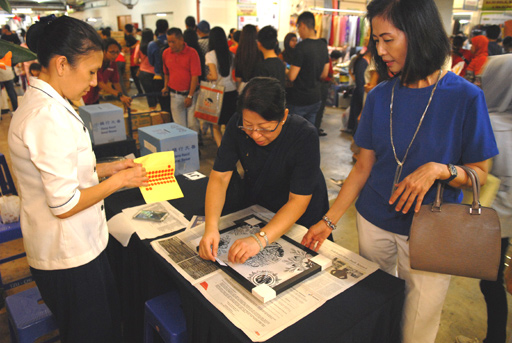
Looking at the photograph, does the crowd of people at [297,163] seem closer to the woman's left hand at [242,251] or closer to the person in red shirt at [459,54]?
the woman's left hand at [242,251]

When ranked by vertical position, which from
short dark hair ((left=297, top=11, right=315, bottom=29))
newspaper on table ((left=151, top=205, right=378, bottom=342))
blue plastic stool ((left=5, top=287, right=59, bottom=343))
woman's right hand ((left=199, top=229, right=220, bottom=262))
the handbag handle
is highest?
short dark hair ((left=297, top=11, right=315, bottom=29))

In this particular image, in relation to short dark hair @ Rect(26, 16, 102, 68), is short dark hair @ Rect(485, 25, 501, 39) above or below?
above

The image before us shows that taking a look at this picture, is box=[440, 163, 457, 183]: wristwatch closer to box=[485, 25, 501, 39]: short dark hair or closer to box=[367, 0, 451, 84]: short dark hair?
box=[367, 0, 451, 84]: short dark hair

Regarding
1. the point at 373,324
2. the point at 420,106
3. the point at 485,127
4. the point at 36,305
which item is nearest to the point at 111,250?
the point at 36,305

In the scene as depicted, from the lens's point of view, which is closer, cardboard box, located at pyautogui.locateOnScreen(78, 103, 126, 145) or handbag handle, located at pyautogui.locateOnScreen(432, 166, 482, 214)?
handbag handle, located at pyautogui.locateOnScreen(432, 166, 482, 214)

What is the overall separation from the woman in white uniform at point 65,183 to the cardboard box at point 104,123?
1.36 metres

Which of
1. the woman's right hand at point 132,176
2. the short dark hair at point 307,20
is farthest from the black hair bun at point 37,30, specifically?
the short dark hair at point 307,20

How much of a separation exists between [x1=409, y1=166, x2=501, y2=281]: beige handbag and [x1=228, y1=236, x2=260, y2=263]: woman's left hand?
1.53 feet

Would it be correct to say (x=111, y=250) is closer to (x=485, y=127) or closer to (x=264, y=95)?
(x=264, y=95)

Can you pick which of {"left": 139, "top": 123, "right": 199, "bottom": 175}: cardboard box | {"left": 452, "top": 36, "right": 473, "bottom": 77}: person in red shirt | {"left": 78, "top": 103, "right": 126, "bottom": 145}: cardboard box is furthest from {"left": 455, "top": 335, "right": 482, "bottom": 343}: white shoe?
{"left": 452, "top": 36, "right": 473, "bottom": 77}: person in red shirt

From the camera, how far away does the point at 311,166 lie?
53.3 inches

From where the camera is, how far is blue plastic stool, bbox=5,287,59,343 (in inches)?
54.2

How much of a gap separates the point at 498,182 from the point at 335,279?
67 cm

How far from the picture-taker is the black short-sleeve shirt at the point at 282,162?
53.3 inches
